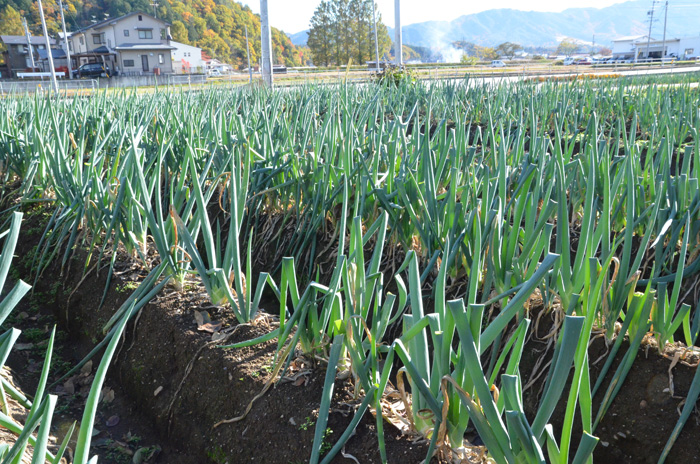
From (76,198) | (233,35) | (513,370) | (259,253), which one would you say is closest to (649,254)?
(513,370)

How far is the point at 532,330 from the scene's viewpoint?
5.32ft

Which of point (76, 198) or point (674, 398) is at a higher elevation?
point (76, 198)

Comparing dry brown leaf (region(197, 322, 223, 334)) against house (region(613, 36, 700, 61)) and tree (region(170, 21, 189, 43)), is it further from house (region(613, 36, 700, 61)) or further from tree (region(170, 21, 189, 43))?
house (region(613, 36, 700, 61))

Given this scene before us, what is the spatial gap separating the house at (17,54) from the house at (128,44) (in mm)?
3226

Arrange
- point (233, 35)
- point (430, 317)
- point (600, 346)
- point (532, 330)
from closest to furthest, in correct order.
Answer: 1. point (430, 317)
2. point (600, 346)
3. point (532, 330)
4. point (233, 35)

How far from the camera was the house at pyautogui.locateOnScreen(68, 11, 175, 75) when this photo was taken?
156ft

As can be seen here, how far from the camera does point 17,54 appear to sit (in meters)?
52.7

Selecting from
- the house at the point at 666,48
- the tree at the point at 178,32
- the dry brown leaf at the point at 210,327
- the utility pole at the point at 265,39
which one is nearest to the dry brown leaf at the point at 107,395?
the dry brown leaf at the point at 210,327

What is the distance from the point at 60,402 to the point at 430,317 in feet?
4.63

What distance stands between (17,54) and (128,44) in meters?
11.1

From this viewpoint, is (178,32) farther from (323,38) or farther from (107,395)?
(107,395)

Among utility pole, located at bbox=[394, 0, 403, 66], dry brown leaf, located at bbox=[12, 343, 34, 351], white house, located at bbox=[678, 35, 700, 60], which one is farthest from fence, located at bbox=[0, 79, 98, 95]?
white house, located at bbox=[678, 35, 700, 60]

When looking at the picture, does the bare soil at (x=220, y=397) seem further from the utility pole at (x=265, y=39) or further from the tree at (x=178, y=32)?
the tree at (x=178, y=32)

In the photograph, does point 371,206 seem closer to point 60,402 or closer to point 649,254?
point 649,254
